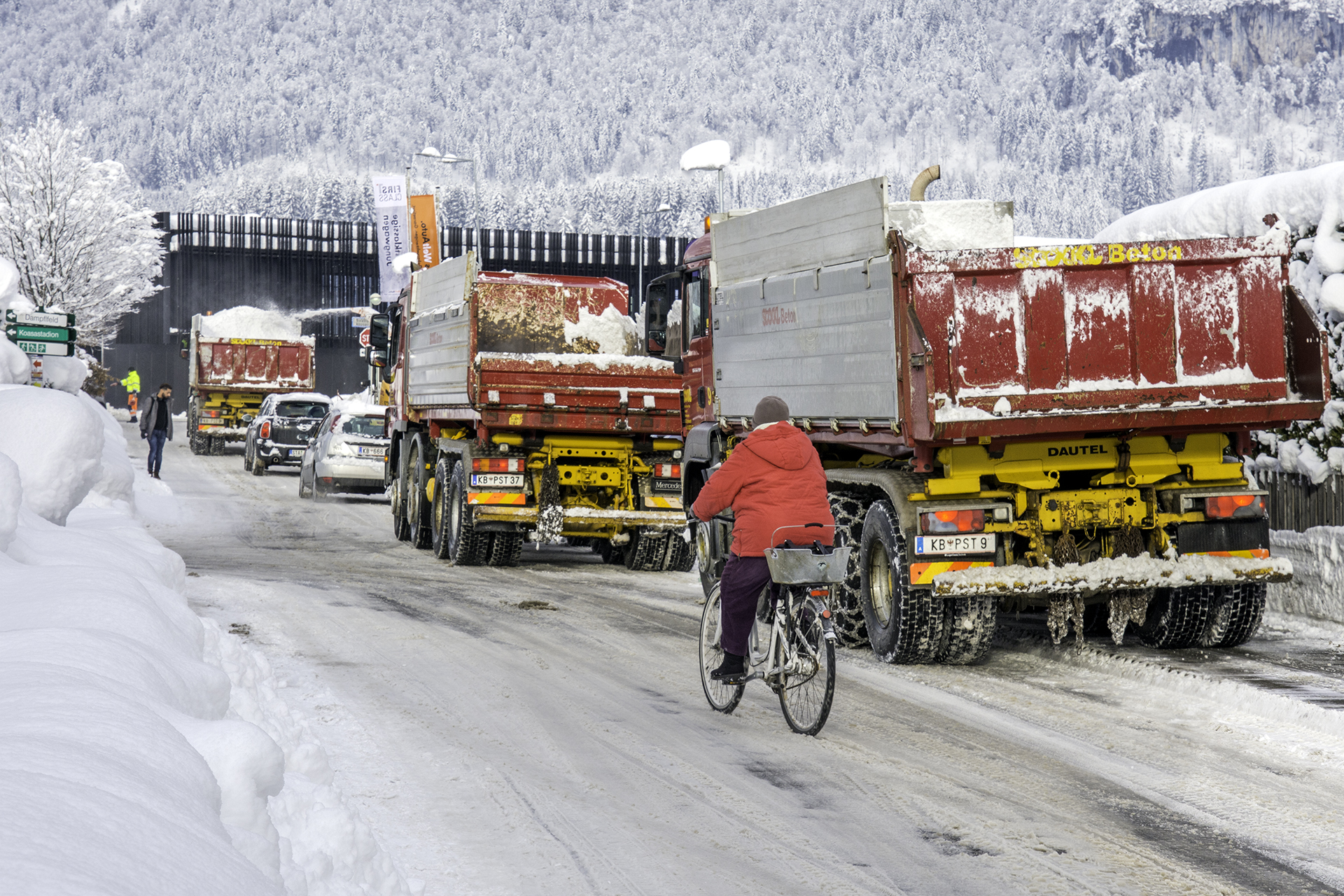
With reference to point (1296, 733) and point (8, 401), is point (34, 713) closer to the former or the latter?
point (1296, 733)

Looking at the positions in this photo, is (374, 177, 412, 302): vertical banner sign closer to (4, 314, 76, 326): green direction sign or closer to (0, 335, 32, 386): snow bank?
(0, 335, 32, 386): snow bank

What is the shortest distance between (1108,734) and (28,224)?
199 ft

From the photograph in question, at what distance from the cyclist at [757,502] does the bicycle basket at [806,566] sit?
19cm

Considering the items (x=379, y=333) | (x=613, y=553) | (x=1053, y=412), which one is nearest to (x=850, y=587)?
(x=1053, y=412)

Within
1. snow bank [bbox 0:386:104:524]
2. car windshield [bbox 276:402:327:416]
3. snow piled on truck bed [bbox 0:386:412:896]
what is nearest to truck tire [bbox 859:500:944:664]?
snow piled on truck bed [bbox 0:386:412:896]

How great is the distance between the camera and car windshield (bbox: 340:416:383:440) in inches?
955

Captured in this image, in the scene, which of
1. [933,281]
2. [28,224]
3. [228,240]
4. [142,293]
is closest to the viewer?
[933,281]

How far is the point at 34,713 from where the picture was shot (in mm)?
4129

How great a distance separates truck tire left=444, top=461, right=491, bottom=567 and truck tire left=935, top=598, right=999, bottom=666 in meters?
7.08

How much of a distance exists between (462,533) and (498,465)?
902 mm

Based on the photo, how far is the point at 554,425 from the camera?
15.1m

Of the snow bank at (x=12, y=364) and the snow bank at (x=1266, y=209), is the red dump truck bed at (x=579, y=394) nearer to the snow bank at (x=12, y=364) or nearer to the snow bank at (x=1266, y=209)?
the snow bank at (x=1266, y=209)

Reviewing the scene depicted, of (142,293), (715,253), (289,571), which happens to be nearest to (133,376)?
(142,293)

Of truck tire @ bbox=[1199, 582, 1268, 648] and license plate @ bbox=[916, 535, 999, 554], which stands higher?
license plate @ bbox=[916, 535, 999, 554]
